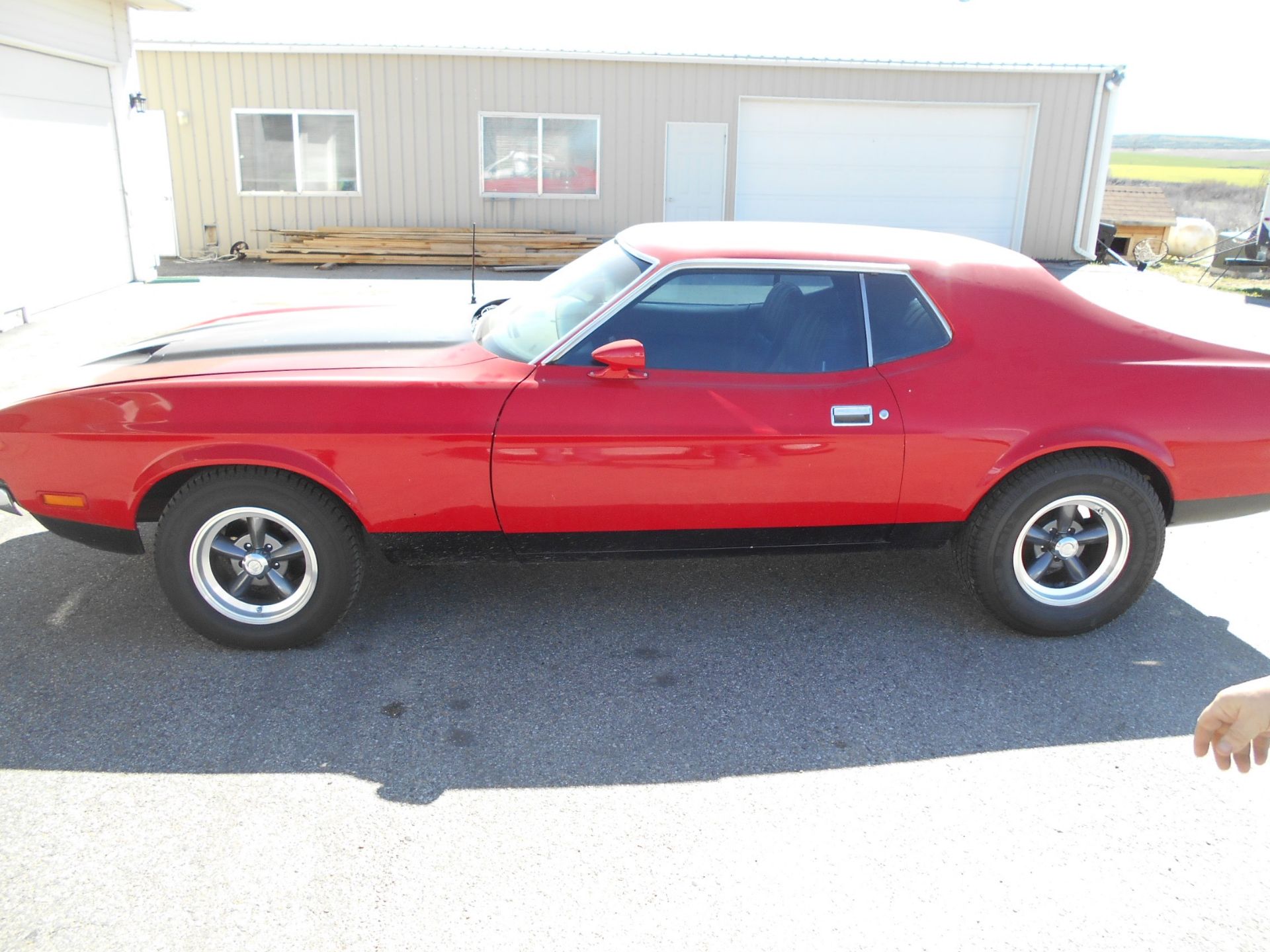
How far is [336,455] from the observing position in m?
3.78

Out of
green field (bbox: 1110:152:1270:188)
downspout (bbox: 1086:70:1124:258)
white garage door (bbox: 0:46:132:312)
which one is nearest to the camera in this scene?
white garage door (bbox: 0:46:132:312)

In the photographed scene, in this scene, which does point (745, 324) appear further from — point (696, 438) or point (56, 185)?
point (56, 185)

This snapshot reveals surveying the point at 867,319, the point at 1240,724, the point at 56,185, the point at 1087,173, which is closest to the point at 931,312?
the point at 867,319

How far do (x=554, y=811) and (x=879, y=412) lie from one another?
191 cm

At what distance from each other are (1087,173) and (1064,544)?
49.7ft

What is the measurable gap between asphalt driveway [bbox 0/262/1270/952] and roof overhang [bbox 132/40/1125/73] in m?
13.3

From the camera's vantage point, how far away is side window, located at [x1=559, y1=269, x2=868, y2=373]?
3.97 m

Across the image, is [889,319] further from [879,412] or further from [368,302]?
[368,302]

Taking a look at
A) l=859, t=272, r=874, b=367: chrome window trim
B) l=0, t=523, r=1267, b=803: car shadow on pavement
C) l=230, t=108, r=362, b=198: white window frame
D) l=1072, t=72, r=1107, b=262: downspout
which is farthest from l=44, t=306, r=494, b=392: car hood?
l=1072, t=72, r=1107, b=262: downspout

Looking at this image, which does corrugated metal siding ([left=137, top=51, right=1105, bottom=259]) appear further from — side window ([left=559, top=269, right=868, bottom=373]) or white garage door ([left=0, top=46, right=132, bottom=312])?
side window ([left=559, top=269, right=868, bottom=373])

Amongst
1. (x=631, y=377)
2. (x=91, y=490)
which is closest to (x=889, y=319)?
(x=631, y=377)

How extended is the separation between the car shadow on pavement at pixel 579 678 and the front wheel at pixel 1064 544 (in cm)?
16

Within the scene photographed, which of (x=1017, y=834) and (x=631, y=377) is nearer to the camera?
(x=1017, y=834)

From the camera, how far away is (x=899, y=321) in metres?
4.07
